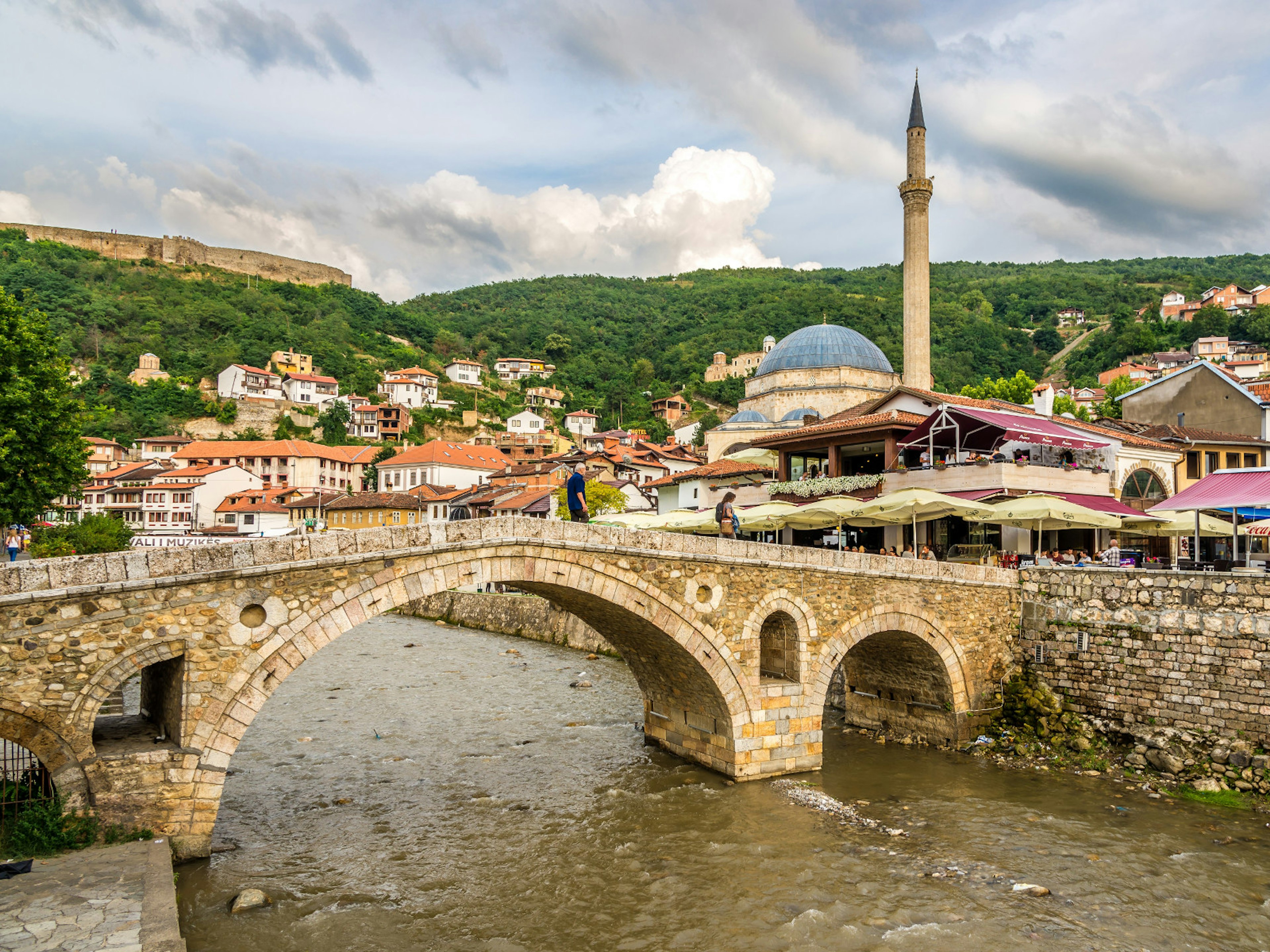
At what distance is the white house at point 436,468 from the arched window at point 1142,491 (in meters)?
43.3

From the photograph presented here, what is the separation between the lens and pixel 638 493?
4425 cm

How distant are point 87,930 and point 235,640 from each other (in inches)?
124

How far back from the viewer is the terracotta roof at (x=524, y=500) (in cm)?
3838

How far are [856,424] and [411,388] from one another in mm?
67268

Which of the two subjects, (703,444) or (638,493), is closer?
(638,493)

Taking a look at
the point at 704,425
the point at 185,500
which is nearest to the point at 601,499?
the point at 185,500

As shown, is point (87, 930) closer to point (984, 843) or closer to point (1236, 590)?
point (984, 843)

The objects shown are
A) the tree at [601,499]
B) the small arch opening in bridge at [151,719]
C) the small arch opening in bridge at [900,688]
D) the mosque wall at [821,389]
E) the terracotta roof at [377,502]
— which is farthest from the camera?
the terracotta roof at [377,502]

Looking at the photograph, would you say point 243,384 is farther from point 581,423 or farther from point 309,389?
point 581,423

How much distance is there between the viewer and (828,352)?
147 ft

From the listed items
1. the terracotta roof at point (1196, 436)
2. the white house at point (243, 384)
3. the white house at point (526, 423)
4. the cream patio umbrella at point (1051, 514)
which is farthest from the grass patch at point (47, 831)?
the white house at point (243, 384)

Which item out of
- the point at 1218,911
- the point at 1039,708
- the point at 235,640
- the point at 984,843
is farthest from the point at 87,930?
the point at 1039,708

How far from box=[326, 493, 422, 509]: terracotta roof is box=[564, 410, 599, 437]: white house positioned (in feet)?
116

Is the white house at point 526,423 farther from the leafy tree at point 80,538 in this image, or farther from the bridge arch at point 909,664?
the bridge arch at point 909,664
